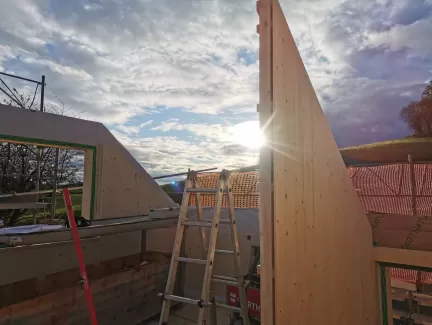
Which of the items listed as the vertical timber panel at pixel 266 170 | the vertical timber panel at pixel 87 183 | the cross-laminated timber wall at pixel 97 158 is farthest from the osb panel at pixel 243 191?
the vertical timber panel at pixel 266 170

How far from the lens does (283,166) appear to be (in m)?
1.69

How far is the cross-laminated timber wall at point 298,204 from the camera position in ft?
5.15

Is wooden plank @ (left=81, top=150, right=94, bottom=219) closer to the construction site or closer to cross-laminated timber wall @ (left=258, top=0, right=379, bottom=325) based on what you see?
the construction site

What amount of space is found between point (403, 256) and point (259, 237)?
55.8 inches

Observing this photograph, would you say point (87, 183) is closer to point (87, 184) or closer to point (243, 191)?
point (87, 184)

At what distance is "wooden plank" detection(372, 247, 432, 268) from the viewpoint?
2.89 m

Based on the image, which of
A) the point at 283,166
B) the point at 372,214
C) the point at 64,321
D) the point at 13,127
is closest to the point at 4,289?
the point at 64,321

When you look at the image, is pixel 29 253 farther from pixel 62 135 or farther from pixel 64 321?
pixel 62 135

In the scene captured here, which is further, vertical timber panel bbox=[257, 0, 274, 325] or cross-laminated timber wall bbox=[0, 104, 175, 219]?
cross-laminated timber wall bbox=[0, 104, 175, 219]

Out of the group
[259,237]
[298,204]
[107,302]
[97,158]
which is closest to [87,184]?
[97,158]

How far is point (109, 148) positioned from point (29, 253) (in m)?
2.21

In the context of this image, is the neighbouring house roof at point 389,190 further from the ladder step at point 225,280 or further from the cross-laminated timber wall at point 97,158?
the ladder step at point 225,280

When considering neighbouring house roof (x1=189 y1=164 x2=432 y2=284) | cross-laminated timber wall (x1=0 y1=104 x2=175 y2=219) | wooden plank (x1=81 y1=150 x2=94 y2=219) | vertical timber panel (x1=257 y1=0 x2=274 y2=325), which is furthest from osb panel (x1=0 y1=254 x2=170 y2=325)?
neighbouring house roof (x1=189 y1=164 x2=432 y2=284)

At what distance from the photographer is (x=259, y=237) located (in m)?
3.42
